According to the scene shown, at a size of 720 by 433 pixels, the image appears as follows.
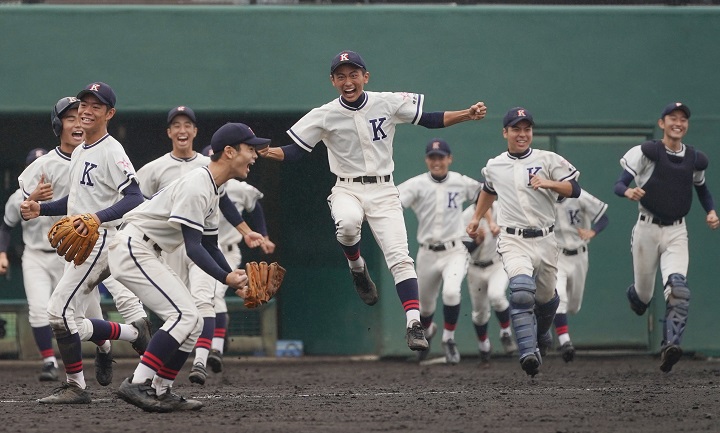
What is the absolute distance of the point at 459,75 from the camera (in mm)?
15055

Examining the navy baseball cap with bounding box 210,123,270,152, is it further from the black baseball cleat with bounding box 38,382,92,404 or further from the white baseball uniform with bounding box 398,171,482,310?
the white baseball uniform with bounding box 398,171,482,310

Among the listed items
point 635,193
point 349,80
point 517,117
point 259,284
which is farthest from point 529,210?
point 259,284

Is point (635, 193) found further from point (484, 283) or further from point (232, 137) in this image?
point (232, 137)

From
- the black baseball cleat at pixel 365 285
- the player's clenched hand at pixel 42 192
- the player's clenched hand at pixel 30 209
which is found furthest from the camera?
the black baseball cleat at pixel 365 285

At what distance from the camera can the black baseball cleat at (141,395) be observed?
789 cm

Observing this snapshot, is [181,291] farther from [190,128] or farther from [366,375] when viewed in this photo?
[366,375]

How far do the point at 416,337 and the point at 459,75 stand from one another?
21.0ft

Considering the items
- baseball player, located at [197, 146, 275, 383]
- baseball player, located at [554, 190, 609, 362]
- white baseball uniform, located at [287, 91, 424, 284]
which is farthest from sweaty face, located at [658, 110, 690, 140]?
baseball player, located at [197, 146, 275, 383]

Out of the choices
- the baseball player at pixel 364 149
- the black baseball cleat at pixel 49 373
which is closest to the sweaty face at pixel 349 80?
the baseball player at pixel 364 149

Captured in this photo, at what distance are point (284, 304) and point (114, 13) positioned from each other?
445 centimetres

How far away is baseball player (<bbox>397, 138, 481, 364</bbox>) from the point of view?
13.9 metres

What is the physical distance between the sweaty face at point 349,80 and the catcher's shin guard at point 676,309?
145 inches

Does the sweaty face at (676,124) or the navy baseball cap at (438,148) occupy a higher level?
the navy baseball cap at (438,148)

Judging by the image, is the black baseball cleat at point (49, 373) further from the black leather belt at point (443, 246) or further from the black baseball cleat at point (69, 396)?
the black leather belt at point (443, 246)
